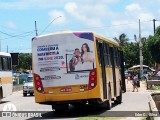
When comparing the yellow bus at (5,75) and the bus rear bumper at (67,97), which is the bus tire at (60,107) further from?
the yellow bus at (5,75)

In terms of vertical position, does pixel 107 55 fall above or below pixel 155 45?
below

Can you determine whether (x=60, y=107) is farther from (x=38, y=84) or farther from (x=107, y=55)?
(x=107, y=55)

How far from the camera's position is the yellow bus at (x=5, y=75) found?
1193 inches

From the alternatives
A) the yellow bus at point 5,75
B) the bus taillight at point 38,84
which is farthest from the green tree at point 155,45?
the bus taillight at point 38,84

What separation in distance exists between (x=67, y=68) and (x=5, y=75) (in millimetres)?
13742

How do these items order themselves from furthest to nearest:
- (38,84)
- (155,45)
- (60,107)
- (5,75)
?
1. (155,45)
2. (5,75)
3. (60,107)
4. (38,84)

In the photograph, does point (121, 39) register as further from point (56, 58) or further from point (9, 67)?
point (56, 58)

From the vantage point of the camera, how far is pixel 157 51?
2837 inches

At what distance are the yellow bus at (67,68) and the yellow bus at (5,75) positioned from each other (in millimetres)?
12230

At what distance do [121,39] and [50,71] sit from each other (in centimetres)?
11780

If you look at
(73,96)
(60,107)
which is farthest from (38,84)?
(60,107)

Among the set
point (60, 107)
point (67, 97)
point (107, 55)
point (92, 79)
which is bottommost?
point (60, 107)

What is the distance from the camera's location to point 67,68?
59.1ft

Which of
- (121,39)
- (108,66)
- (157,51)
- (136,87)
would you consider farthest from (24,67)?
(108,66)
